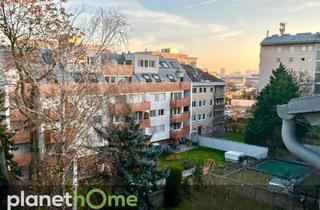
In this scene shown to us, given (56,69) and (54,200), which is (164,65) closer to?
(56,69)

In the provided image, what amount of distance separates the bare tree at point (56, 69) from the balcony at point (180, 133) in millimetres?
20913

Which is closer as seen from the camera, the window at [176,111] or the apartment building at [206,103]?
the window at [176,111]

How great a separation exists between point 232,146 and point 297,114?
1111 inches

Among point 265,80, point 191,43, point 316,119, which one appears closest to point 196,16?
point 191,43

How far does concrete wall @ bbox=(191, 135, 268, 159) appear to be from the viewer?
1127 inches

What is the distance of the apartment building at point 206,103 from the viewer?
36.1 m

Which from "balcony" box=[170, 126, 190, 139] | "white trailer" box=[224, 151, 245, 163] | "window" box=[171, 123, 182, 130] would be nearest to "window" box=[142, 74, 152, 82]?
"window" box=[171, 123, 182, 130]

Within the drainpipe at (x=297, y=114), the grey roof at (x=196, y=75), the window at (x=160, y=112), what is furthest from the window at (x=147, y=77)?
the drainpipe at (x=297, y=114)

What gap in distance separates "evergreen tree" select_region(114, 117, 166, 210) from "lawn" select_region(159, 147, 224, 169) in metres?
11.4

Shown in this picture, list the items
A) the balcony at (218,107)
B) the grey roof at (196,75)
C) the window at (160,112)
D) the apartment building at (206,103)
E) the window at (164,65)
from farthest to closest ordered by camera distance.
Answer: the balcony at (218,107), the grey roof at (196,75), the apartment building at (206,103), the window at (164,65), the window at (160,112)

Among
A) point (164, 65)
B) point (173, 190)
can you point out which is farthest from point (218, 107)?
point (173, 190)

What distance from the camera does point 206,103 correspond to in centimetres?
3788

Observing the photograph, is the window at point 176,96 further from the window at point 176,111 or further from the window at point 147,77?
the window at point 147,77

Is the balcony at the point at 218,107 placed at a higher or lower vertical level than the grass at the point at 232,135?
higher
